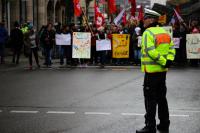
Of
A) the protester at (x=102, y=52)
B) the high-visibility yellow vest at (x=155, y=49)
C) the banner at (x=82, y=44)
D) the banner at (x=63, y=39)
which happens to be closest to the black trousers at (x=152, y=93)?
the high-visibility yellow vest at (x=155, y=49)

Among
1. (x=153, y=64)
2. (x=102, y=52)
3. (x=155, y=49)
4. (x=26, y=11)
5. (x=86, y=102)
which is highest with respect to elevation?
(x=26, y=11)

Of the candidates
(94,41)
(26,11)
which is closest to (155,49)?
(94,41)

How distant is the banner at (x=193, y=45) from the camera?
22.7m

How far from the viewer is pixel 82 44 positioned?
23.3 m

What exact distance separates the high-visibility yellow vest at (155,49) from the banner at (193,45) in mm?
14427

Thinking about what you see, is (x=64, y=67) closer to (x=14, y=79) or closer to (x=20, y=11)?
(x=14, y=79)

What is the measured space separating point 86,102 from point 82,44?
11.7 m

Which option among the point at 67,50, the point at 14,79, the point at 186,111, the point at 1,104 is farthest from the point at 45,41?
the point at 186,111

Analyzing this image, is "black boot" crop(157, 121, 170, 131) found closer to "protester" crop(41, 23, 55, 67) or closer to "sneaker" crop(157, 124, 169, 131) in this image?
"sneaker" crop(157, 124, 169, 131)

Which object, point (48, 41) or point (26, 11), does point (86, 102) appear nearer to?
point (48, 41)

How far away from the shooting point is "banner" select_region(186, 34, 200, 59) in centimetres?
2269

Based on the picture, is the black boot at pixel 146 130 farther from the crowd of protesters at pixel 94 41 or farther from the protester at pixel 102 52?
the crowd of protesters at pixel 94 41

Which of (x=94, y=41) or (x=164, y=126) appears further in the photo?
(x=94, y=41)

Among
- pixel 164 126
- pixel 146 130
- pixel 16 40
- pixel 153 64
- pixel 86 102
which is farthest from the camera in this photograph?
pixel 16 40
